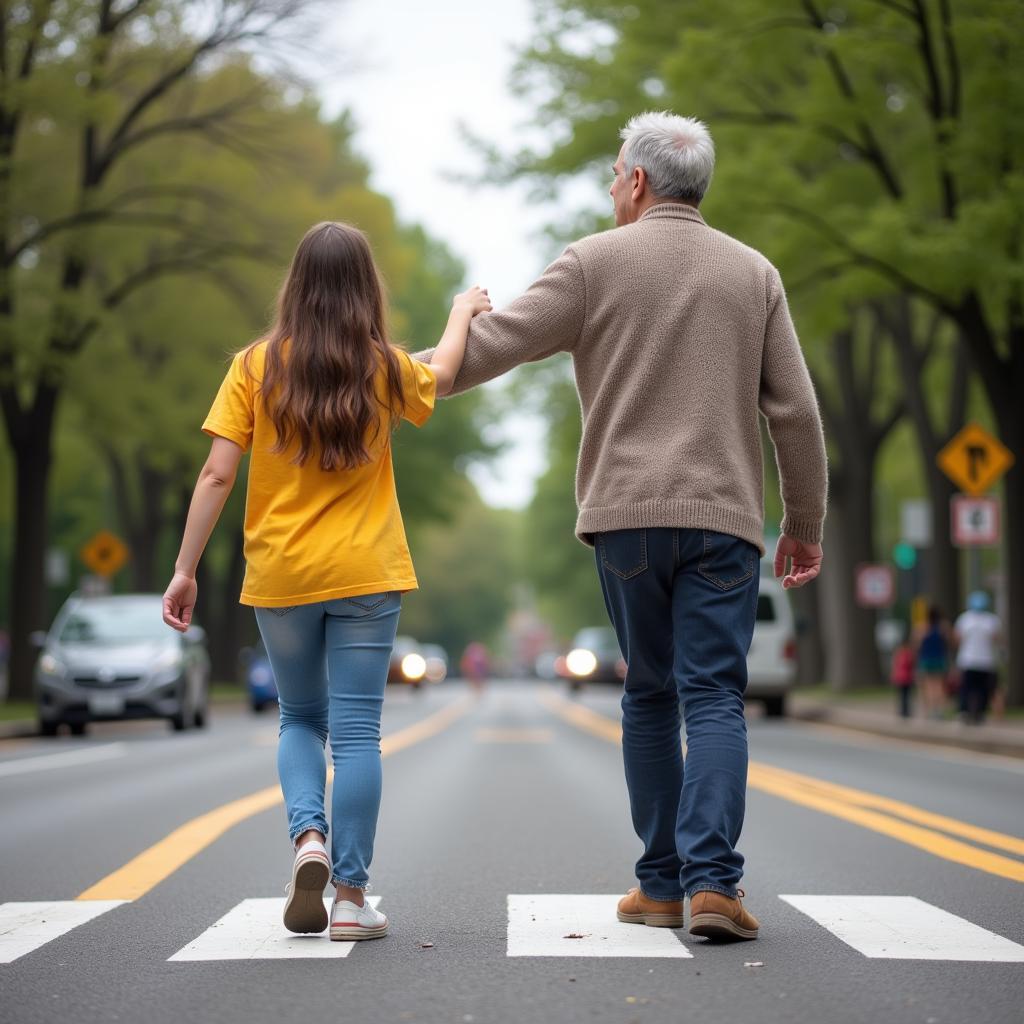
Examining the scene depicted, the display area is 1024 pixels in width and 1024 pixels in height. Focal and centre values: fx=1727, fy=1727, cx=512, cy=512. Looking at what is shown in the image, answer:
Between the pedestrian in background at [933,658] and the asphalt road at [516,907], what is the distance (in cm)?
956

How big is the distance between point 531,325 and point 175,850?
3.64 metres

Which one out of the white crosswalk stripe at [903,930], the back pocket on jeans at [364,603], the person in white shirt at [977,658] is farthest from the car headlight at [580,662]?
the back pocket on jeans at [364,603]

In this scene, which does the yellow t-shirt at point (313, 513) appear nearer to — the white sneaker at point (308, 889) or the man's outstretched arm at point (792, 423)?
the white sneaker at point (308, 889)

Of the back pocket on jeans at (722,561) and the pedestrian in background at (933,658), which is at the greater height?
the back pocket on jeans at (722,561)

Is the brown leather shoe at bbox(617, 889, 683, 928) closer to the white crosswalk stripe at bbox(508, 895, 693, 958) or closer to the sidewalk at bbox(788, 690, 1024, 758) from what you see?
the white crosswalk stripe at bbox(508, 895, 693, 958)

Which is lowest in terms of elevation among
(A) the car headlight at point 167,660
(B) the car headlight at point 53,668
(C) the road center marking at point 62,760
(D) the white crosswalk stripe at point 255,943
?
(C) the road center marking at point 62,760

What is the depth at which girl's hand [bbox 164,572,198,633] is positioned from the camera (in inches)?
195

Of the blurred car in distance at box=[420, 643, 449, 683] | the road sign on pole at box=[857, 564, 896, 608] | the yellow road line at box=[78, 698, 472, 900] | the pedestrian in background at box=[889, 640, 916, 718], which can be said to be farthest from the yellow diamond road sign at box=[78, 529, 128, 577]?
the blurred car in distance at box=[420, 643, 449, 683]

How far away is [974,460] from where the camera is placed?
20.7 m

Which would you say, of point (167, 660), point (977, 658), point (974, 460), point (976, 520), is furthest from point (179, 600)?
point (974, 460)

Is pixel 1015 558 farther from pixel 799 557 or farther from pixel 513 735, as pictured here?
pixel 799 557

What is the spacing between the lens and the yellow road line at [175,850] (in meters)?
6.26

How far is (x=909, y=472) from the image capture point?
45.5m

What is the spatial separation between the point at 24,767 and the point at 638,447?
397 inches
